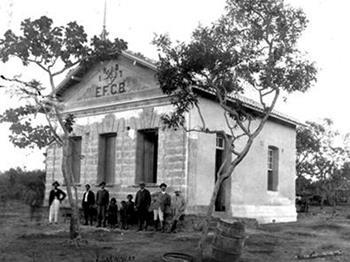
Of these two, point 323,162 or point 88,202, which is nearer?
point 88,202

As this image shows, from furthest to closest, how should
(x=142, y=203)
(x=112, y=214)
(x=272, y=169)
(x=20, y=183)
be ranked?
(x=20, y=183), (x=272, y=169), (x=112, y=214), (x=142, y=203)

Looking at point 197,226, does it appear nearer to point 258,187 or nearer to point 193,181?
point 193,181

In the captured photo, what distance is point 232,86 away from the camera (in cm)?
1227

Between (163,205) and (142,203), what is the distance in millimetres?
738

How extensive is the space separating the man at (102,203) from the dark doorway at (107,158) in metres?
1.87

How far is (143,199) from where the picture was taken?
15.5 m

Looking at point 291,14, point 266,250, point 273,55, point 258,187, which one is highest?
point 291,14

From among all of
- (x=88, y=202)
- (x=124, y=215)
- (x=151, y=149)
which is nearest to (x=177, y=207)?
(x=124, y=215)

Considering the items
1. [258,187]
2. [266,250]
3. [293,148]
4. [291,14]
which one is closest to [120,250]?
[266,250]

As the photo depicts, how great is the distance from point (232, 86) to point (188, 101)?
1.16 metres

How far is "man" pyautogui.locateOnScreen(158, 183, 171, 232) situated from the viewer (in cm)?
1519

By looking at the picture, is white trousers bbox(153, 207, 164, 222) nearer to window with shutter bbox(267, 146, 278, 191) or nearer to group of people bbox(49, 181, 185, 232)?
group of people bbox(49, 181, 185, 232)

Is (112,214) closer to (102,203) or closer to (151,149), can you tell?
(102,203)

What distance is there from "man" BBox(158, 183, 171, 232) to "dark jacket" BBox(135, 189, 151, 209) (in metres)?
0.52
